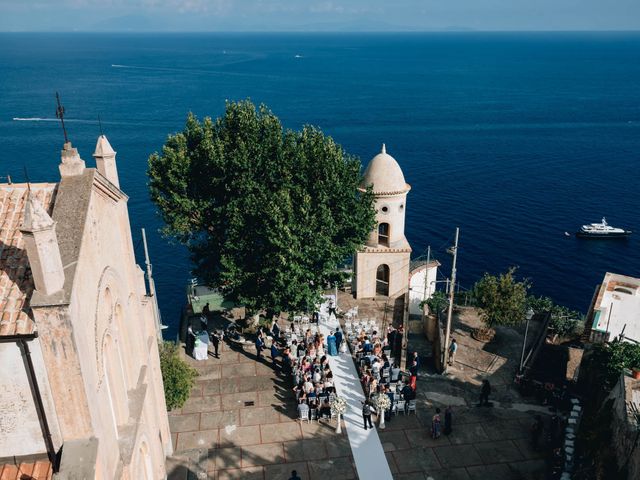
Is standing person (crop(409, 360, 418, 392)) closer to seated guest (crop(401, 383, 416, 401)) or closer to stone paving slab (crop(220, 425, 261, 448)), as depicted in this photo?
seated guest (crop(401, 383, 416, 401))

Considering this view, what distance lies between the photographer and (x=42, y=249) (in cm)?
1006

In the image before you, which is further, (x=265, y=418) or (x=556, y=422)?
(x=265, y=418)

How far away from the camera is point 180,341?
2830cm

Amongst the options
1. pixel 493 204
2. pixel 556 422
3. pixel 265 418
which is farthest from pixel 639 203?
pixel 265 418

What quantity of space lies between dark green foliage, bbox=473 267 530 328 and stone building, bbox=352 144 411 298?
5.68 metres

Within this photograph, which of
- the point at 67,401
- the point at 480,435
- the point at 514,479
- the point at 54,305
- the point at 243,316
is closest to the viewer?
the point at 54,305

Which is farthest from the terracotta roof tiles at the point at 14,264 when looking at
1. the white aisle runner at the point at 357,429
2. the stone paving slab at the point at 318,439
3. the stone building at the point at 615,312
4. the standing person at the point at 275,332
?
the stone building at the point at 615,312

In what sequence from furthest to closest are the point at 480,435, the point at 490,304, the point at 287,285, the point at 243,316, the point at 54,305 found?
the point at 243,316 → the point at 490,304 → the point at 287,285 → the point at 480,435 → the point at 54,305

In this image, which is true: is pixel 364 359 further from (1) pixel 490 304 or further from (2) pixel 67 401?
(2) pixel 67 401

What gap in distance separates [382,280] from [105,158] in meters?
22.8

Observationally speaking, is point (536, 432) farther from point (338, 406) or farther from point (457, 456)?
point (338, 406)

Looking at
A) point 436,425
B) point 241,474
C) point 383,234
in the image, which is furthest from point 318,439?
point 383,234

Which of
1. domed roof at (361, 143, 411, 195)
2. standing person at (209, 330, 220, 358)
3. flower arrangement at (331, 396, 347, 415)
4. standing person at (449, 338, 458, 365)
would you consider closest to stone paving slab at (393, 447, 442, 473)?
flower arrangement at (331, 396, 347, 415)

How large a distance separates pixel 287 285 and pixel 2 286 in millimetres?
14537
